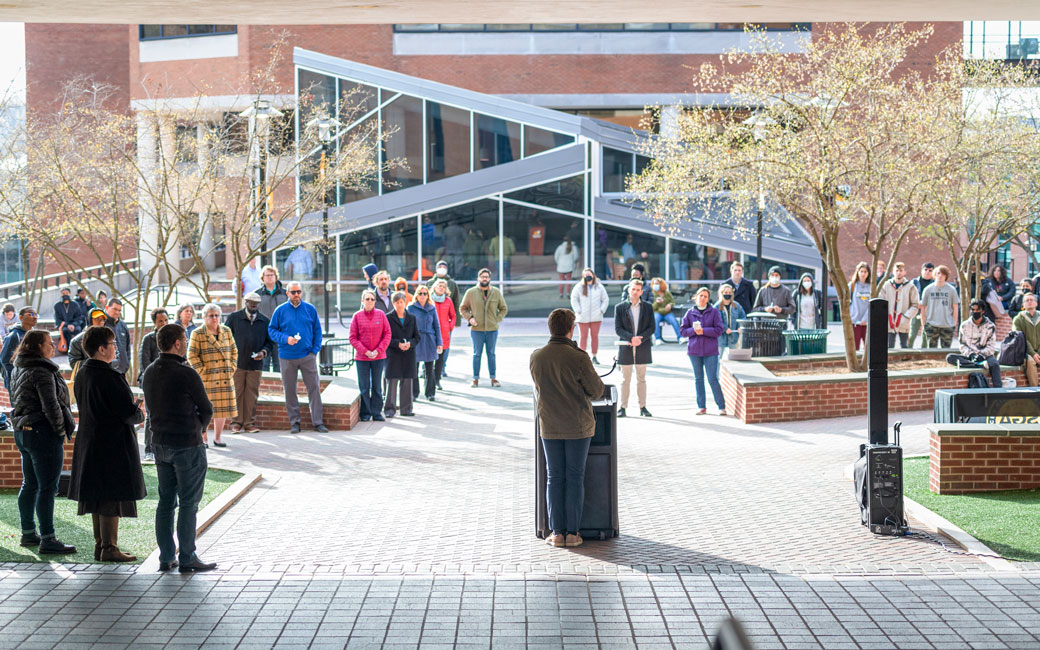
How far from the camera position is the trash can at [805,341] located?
1825 cm

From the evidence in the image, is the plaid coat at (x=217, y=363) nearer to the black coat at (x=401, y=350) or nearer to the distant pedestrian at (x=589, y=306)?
the black coat at (x=401, y=350)

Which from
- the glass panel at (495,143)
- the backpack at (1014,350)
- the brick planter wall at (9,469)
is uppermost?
the glass panel at (495,143)

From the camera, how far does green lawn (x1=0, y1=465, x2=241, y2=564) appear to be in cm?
845

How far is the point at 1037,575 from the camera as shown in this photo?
797 cm

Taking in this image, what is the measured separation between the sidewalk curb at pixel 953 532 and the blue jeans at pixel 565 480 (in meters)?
2.72

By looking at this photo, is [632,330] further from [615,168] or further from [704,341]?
[615,168]

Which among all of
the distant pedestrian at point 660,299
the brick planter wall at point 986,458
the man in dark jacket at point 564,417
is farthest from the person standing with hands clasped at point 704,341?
the man in dark jacket at point 564,417

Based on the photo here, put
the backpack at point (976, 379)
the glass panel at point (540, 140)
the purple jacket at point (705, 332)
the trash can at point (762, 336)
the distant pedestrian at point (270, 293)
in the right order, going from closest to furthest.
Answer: the purple jacket at point (705, 332), the backpack at point (976, 379), the distant pedestrian at point (270, 293), the trash can at point (762, 336), the glass panel at point (540, 140)

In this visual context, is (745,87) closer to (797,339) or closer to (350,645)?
(797,339)

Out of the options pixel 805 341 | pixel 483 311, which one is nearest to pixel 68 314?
pixel 483 311

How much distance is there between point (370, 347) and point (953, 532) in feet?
26.2

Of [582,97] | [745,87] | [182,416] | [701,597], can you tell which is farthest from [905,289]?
[582,97]

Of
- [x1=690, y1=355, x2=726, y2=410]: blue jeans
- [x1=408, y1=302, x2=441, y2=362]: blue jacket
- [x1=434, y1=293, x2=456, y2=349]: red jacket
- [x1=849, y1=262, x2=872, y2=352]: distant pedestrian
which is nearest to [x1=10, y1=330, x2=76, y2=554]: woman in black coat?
[x1=408, y1=302, x2=441, y2=362]: blue jacket

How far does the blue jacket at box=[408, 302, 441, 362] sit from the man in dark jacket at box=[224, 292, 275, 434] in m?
2.58
